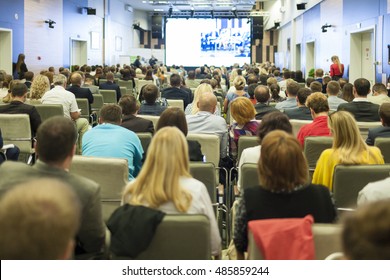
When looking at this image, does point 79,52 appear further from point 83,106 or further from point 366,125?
point 366,125

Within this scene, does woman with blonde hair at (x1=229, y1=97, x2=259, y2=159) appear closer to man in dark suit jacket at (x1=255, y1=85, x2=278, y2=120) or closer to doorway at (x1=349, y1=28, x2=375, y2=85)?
man in dark suit jacket at (x1=255, y1=85, x2=278, y2=120)

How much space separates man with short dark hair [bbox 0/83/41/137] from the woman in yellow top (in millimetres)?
3643

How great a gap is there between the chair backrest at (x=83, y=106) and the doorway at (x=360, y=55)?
737 cm

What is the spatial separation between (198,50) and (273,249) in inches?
1021

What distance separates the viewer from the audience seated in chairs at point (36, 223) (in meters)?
1.35

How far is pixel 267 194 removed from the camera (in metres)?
2.67

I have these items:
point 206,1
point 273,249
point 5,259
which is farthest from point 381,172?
point 206,1

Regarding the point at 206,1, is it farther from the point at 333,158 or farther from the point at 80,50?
the point at 333,158

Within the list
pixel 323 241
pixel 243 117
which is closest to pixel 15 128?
pixel 243 117

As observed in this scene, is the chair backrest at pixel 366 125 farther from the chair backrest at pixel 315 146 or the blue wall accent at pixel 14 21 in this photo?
the blue wall accent at pixel 14 21

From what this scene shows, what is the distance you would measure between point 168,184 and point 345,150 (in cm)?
153

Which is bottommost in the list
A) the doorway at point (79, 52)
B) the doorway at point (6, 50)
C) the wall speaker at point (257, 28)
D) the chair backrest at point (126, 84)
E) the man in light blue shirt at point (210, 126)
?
the man in light blue shirt at point (210, 126)

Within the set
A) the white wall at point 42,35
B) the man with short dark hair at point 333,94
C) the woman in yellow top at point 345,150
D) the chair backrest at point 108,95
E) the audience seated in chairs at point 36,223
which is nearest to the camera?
the audience seated in chairs at point 36,223

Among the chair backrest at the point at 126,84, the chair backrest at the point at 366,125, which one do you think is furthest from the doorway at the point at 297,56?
the chair backrest at the point at 366,125
